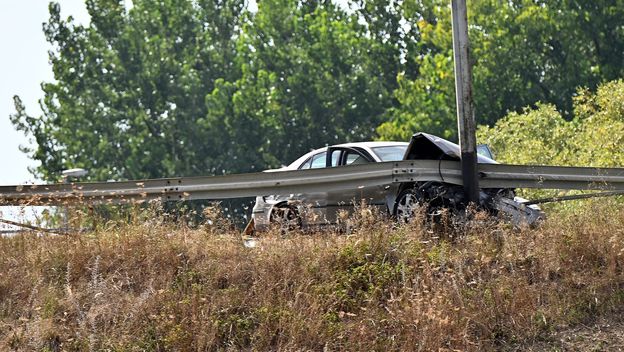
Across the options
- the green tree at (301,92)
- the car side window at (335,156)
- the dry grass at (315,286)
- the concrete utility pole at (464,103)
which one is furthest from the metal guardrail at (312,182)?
the green tree at (301,92)

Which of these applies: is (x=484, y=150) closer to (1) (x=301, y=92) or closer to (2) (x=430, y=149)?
(2) (x=430, y=149)

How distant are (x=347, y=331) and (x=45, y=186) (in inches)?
227

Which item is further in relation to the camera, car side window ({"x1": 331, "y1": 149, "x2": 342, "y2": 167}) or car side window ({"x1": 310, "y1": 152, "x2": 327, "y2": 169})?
car side window ({"x1": 310, "y1": 152, "x2": 327, "y2": 169})

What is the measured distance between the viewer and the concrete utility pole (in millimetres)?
15031

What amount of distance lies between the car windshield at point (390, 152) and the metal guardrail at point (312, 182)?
157 centimetres

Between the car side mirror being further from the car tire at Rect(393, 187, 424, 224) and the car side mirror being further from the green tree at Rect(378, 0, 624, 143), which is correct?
the green tree at Rect(378, 0, 624, 143)

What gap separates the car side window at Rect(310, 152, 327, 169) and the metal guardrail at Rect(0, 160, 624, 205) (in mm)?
2460

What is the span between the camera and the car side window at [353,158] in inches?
691

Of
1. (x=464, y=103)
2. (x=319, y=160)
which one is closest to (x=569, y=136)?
(x=319, y=160)

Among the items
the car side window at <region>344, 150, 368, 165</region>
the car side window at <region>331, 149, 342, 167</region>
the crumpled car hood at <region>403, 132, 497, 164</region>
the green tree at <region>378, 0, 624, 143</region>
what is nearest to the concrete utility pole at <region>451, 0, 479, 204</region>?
the crumpled car hood at <region>403, 132, 497, 164</region>

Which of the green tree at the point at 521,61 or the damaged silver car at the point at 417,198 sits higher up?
the green tree at the point at 521,61

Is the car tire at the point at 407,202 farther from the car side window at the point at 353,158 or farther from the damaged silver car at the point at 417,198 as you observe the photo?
the car side window at the point at 353,158

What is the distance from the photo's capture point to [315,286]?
12.5 metres

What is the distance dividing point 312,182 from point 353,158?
198cm
